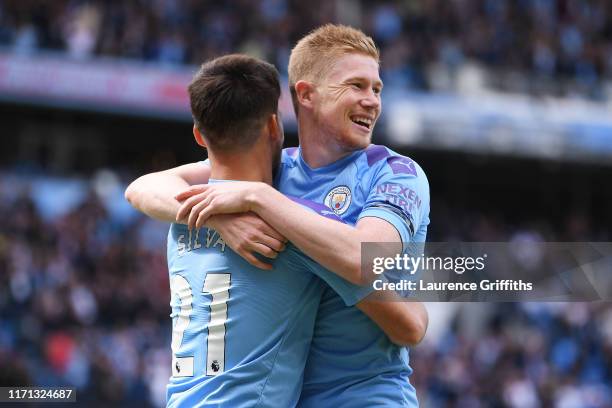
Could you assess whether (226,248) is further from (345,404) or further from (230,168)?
(345,404)

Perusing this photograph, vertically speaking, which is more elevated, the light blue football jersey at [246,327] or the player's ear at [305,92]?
the player's ear at [305,92]

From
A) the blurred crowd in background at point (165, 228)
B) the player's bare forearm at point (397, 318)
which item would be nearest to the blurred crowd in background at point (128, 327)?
the blurred crowd in background at point (165, 228)

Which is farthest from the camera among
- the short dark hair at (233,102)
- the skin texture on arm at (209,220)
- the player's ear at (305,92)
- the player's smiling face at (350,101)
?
the player's ear at (305,92)

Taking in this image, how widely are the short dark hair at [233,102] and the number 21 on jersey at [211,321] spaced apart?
0.46 meters

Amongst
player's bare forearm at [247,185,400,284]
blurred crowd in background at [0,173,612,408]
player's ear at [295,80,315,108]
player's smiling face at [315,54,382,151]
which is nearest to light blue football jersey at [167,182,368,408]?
player's bare forearm at [247,185,400,284]

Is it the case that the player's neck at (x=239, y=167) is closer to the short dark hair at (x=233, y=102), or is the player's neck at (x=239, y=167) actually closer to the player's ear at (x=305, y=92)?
the short dark hair at (x=233, y=102)

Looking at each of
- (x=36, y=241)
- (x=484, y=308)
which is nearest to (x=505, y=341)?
(x=484, y=308)

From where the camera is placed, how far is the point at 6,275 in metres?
14.1

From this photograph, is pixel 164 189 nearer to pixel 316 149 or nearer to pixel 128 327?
pixel 316 149

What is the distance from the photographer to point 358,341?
3.54 m

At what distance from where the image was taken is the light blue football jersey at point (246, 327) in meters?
3.35

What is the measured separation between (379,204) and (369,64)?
641 millimetres

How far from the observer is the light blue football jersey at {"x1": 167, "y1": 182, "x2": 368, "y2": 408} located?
3.35 m

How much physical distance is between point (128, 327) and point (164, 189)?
34.7 feet
